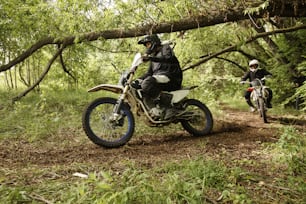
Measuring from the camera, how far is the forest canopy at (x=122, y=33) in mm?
5508

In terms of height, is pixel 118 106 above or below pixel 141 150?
above

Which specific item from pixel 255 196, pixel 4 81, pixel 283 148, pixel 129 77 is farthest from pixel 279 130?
pixel 4 81

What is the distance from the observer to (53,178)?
120 inches

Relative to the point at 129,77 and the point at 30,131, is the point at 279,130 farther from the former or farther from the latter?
the point at 30,131

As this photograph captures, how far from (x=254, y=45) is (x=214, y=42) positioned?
106 inches

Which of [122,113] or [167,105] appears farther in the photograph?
[167,105]

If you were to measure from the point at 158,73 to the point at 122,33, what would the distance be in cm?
138

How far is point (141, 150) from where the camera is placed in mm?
4488

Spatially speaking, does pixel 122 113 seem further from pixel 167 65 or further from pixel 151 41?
pixel 151 41

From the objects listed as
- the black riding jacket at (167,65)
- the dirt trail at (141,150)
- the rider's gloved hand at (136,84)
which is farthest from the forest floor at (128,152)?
the black riding jacket at (167,65)

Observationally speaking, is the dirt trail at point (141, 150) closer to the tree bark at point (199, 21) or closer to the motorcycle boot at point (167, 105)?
the motorcycle boot at point (167, 105)

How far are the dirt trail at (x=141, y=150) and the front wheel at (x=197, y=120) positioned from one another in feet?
0.52

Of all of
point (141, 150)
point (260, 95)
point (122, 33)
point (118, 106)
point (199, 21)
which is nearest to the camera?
point (141, 150)

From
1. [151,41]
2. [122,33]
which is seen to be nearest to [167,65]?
[151,41]
